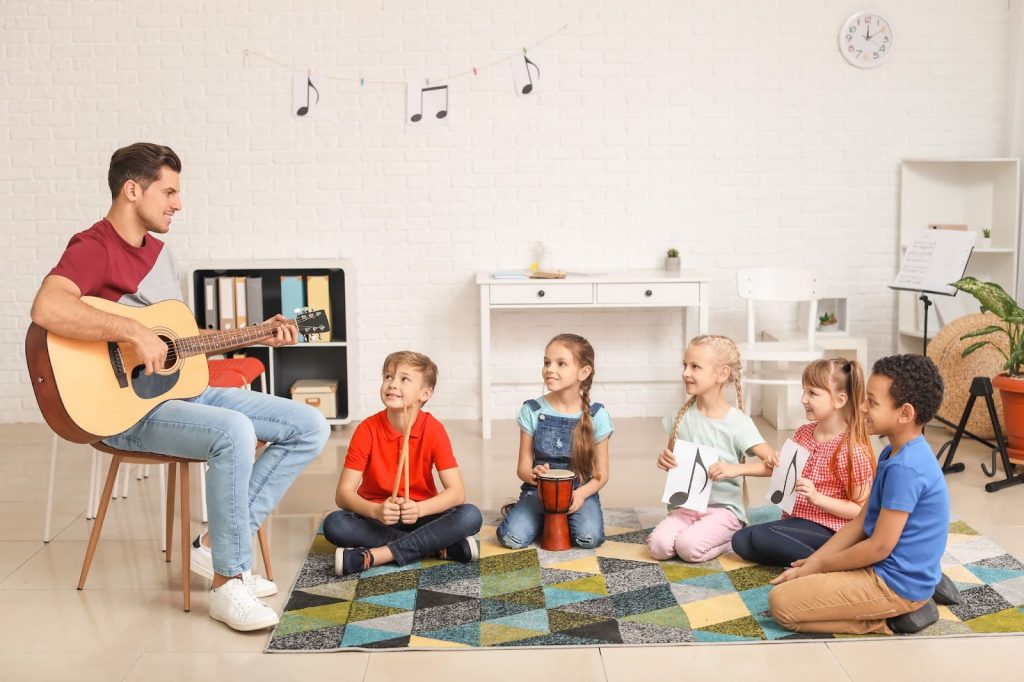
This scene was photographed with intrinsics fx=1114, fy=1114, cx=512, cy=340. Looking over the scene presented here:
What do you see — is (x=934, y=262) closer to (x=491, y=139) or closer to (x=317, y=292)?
(x=491, y=139)

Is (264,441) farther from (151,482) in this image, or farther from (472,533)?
(151,482)

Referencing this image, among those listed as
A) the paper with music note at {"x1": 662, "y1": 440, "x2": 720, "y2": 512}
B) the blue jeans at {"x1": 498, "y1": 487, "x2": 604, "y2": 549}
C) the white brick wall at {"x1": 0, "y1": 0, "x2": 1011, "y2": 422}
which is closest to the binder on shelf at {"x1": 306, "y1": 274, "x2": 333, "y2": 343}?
the white brick wall at {"x1": 0, "y1": 0, "x2": 1011, "y2": 422}

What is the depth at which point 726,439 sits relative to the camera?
3.30 meters

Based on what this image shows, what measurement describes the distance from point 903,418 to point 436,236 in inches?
120

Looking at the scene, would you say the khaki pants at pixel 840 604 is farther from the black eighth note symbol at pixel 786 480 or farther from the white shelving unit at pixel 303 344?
the white shelving unit at pixel 303 344

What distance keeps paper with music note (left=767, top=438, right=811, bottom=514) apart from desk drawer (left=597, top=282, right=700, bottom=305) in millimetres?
1831

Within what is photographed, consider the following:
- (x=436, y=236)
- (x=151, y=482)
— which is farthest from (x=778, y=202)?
(x=151, y=482)

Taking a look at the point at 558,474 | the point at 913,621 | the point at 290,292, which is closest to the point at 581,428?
the point at 558,474

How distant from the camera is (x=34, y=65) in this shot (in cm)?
515

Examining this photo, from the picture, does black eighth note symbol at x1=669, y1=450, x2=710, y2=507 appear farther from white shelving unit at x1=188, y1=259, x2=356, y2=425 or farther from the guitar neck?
white shelving unit at x1=188, y1=259, x2=356, y2=425

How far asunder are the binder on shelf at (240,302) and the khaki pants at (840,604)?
299 cm

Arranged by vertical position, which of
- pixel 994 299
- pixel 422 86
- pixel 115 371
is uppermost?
pixel 422 86

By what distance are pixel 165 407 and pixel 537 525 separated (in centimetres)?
116

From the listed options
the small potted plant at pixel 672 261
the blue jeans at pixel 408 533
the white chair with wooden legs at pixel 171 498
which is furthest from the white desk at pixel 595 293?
the white chair with wooden legs at pixel 171 498
